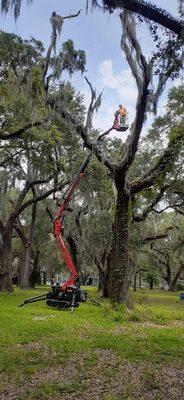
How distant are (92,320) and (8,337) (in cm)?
367

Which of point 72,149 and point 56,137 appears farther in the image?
point 72,149

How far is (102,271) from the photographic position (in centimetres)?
2558

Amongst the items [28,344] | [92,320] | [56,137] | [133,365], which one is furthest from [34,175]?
[133,365]

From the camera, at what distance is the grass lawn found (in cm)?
499

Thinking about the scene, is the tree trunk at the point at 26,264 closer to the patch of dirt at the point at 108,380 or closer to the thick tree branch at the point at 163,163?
the thick tree branch at the point at 163,163

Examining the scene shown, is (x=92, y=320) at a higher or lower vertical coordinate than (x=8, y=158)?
lower

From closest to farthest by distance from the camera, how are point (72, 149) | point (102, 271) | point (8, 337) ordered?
point (8, 337) → point (72, 149) → point (102, 271)

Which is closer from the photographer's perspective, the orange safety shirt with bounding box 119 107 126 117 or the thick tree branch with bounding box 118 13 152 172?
the thick tree branch with bounding box 118 13 152 172

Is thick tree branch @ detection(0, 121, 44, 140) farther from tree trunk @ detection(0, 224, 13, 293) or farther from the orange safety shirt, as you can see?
tree trunk @ detection(0, 224, 13, 293)

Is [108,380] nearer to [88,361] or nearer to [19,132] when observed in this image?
[88,361]

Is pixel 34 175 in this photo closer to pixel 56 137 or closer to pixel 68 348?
pixel 56 137

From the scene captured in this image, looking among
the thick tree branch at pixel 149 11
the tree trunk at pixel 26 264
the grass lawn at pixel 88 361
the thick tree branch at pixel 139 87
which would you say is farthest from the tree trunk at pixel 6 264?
the thick tree branch at pixel 149 11

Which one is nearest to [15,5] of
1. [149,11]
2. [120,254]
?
[149,11]

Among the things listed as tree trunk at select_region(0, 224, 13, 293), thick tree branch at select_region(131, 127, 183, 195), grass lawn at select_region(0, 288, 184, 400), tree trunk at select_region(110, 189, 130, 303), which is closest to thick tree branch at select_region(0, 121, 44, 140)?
tree trunk at select_region(110, 189, 130, 303)
